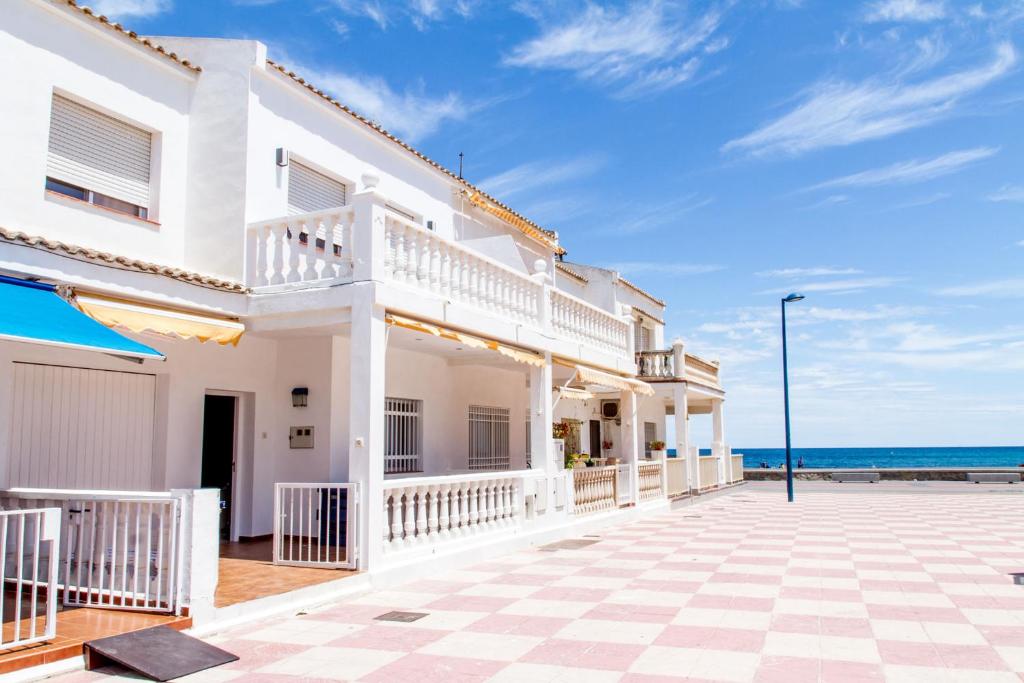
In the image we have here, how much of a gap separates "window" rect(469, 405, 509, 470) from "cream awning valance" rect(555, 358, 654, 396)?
2316mm

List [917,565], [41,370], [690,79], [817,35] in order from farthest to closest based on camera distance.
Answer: [690,79]
[817,35]
[917,565]
[41,370]

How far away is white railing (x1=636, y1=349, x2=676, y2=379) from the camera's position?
26.3m

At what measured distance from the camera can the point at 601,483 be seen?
17.7 metres

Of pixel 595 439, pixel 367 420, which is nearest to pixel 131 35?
pixel 367 420

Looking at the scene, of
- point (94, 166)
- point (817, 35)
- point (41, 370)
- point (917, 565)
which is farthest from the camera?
point (817, 35)

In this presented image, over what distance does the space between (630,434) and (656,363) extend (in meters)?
7.74

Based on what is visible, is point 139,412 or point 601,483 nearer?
point 139,412

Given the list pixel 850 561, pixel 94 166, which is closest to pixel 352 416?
pixel 94 166

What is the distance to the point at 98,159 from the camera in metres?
10.6

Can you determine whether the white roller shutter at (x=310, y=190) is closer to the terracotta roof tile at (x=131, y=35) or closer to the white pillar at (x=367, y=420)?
the terracotta roof tile at (x=131, y=35)

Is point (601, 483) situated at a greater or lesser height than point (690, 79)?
lesser

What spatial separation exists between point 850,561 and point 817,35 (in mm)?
8327

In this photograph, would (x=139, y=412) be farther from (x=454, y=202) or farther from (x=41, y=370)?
(x=454, y=202)

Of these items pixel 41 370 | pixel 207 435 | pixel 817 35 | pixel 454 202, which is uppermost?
pixel 817 35
